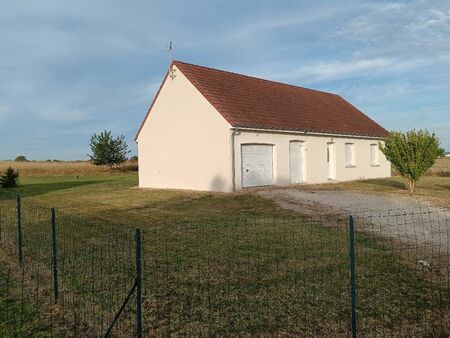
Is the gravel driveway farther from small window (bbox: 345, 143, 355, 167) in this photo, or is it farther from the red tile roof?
small window (bbox: 345, 143, 355, 167)

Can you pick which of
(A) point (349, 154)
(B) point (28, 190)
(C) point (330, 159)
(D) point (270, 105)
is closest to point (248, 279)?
(D) point (270, 105)

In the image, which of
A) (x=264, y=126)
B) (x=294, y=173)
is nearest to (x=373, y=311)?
(x=264, y=126)

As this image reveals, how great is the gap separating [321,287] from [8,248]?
6827mm

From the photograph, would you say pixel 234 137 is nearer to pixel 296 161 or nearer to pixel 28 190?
pixel 296 161

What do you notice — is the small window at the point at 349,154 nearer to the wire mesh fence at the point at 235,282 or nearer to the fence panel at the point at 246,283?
the wire mesh fence at the point at 235,282

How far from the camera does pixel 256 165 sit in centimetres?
2083

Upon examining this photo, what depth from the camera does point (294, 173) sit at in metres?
23.0

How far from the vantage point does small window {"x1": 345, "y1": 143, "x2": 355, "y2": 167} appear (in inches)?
1091

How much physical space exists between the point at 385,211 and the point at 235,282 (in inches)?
352

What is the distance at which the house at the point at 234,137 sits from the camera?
20141 mm

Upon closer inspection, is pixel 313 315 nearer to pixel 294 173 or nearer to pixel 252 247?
pixel 252 247

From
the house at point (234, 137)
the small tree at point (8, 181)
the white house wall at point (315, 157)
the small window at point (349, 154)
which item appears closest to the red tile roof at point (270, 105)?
the house at point (234, 137)

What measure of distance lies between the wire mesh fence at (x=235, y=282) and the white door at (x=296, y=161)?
12.0 metres

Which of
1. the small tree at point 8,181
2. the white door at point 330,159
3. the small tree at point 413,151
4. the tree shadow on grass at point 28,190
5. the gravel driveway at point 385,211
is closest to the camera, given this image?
the gravel driveway at point 385,211
